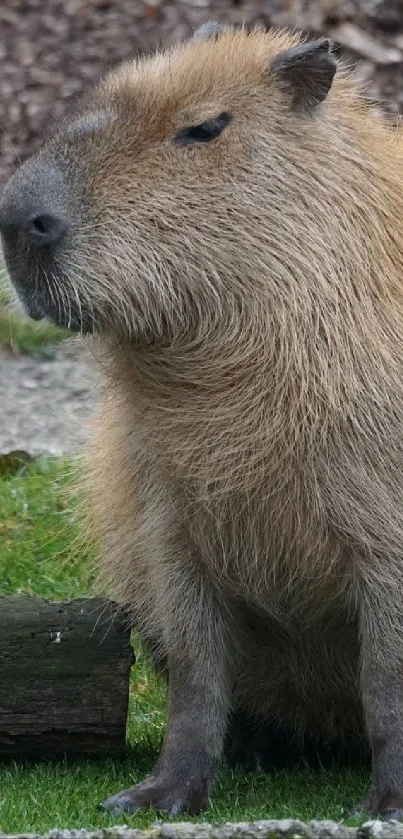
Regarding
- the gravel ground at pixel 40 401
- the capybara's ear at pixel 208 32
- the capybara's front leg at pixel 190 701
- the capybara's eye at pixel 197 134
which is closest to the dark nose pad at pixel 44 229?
the capybara's eye at pixel 197 134

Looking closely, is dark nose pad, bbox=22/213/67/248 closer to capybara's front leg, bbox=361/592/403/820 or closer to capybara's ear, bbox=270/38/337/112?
capybara's ear, bbox=270/38/337/112

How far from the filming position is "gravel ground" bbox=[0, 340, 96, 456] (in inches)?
364

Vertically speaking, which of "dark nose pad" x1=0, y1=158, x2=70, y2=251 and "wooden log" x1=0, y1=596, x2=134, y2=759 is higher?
"dark nose pad" x1=0, y1=158, x2=70, y2=251

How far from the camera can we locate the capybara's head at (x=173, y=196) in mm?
4730

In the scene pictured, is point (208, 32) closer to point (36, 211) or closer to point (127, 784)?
point (36, 211)

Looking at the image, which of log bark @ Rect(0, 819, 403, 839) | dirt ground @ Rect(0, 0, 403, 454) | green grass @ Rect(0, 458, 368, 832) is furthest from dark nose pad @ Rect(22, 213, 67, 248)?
dirt ground @ Rect(0, 0, 403, 454)

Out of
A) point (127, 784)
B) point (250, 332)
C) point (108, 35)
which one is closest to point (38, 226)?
point (250, 332)

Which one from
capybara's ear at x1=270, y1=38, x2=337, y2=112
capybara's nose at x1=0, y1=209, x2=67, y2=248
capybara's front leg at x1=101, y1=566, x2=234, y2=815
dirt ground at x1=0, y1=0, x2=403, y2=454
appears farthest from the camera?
dirt ground at x1=0, y1=0, x2=403, y2=454

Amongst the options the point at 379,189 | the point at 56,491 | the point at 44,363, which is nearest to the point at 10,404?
the point at 44,363

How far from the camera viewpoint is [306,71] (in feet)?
16.2

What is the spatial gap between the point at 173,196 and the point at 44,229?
371 millimetres

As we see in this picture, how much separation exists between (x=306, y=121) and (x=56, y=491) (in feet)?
10.9

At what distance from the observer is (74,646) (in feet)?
17.6

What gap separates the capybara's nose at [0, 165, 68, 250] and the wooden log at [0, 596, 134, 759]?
4.14 ft
